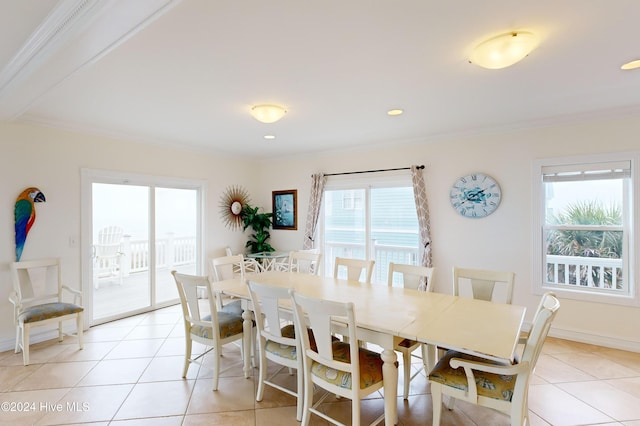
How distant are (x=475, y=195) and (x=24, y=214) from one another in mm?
5199

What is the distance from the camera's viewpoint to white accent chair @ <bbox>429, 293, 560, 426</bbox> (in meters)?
1.61

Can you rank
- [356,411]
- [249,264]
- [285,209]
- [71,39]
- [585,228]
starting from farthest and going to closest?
[285,209], [249,264], [585,228], [356,411], [71,39]

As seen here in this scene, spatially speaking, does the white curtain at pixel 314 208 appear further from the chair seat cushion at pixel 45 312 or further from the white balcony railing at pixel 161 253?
the chair seat cushion at pixel 45 312

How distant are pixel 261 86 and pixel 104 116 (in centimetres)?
201

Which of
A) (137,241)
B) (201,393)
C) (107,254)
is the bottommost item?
(201,393)

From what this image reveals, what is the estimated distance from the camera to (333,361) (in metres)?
1.89

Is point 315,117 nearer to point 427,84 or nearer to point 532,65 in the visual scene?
point 427,84

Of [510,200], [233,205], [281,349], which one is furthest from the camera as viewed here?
[233,205]

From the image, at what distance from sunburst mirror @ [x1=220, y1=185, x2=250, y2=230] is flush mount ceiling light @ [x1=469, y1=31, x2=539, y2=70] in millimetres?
4447

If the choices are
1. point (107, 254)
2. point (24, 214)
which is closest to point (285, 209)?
point (107, 254)

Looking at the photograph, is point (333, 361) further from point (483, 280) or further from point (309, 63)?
point (309, 63)

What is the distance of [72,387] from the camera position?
8.47 ft

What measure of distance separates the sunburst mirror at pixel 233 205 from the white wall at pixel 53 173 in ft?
3.34

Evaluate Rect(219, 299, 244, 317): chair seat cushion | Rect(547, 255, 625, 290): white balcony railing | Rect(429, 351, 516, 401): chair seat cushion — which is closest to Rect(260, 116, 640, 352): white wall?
Rect(547, 255, 625, 290): white balcony railing
